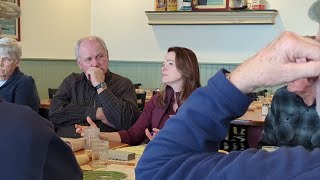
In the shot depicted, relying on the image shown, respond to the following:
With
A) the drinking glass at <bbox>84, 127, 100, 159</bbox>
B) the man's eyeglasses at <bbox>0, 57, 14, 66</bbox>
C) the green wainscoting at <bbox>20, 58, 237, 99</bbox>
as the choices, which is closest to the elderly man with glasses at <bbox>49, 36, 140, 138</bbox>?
the drinking glass at <bbox>84, 127, 100, 159</bbox>

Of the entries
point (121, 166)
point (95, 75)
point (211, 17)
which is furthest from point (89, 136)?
point (211, 17)

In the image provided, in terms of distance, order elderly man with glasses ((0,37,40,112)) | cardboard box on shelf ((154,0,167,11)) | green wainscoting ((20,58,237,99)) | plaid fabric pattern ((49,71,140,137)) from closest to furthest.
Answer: plaid fabric pattern ((49,71,140,137)) < elderly man with glasses ((0,37,40,112)) < green wainscoting ((20,58,237,99)) < cardboard box on shelf ((154,0,167,11))

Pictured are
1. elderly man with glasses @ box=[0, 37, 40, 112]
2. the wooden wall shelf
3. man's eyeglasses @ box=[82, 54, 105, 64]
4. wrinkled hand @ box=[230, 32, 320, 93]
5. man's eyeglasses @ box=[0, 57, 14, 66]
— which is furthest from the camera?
the wooden wall shelf

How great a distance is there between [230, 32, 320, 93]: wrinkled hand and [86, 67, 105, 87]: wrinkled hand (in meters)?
2.65

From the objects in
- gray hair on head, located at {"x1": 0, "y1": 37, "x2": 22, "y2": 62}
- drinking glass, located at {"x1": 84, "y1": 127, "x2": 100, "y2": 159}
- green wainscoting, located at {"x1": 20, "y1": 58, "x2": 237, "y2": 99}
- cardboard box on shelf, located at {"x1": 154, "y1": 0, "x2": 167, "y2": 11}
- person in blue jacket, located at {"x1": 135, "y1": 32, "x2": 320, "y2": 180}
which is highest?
cardboard box on shelf, located at {"x1": 154, "y1": 0, "x2": 167, "y2": 11}

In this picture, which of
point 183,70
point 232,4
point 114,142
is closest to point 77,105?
point 114,142

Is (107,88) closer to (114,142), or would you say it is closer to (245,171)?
(114,142)

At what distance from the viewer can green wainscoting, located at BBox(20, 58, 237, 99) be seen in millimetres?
7265

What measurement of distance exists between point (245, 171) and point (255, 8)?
7.23 metres

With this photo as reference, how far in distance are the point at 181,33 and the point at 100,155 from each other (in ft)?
20.2

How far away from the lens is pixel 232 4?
7805 mm

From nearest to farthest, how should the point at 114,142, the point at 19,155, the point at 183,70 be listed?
the point at 19,155 < the point at 114,142 < the point at 183,70

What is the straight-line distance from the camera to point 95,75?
11.1 feet

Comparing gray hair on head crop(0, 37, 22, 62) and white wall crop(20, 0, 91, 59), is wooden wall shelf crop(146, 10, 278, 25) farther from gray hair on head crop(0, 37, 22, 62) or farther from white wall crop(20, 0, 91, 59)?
gray hair on head crop(0, 37, 22, 62)
